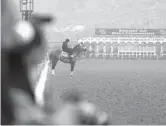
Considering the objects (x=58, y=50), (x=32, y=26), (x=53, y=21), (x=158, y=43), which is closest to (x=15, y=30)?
(x=32, y=26)

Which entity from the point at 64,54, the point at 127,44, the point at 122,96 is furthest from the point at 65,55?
the point at 127,44

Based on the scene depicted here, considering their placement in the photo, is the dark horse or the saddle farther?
the saddle

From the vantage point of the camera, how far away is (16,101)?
5.51ft

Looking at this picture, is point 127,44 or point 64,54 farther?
point 127,44

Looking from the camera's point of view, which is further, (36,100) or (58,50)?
(58,50)

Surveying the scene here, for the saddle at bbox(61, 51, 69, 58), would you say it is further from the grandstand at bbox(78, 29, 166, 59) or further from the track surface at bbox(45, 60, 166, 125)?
the grandstand at bbox(78, 29, 166, 59)

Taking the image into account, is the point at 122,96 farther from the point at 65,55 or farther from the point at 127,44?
the point at 127,44

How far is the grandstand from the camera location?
156 metres

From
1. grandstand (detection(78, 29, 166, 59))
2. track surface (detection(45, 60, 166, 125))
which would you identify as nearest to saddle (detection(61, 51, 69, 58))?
track surface (detection(45, 60, 166, 125))

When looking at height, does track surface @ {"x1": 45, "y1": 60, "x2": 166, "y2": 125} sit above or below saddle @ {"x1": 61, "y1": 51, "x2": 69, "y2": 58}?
below

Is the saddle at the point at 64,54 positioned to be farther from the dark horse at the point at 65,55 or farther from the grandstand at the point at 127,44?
the grandstand at the point at 127,44

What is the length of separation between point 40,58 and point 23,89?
15 cm

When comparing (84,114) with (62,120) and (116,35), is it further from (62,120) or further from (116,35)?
(116,35)

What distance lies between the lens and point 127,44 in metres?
178
